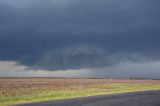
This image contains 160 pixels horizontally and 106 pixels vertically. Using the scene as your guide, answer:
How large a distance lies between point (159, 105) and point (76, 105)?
7011mm

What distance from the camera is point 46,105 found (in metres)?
24.3

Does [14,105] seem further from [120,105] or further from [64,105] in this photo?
[120,105]

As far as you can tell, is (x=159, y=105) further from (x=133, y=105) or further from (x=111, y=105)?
(x=111, y=105)

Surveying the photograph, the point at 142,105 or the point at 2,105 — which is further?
the point at 2,105

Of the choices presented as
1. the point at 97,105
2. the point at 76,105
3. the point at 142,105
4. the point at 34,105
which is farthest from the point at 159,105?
the point at 34,105

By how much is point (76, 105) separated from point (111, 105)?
295 centimetres

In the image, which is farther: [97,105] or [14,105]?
[14,105]

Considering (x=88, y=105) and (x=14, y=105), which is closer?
(x=88, y=105)

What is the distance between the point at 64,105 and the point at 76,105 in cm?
103

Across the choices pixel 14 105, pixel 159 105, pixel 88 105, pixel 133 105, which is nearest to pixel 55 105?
pixel 88 105

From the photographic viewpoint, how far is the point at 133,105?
23656 mm

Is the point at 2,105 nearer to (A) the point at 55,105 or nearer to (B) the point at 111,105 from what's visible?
A: (A) the point at 55,105

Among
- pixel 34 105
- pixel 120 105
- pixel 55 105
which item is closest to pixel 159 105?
pixel 120 105

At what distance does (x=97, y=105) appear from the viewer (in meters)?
23.7
